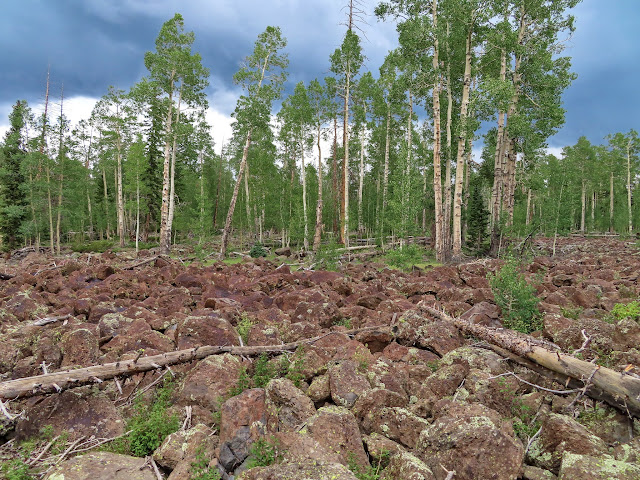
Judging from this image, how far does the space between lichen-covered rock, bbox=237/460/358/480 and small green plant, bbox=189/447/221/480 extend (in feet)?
1.20

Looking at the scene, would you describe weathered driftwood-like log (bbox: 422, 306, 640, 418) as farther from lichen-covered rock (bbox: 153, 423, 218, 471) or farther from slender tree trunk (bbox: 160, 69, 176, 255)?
slender tree trunk (bbox: 160, 69, 176, 255)

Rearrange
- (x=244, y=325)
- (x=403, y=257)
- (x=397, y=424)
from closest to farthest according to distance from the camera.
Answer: (x=397, y=424) < (x=244, y=325) < (x=403, y=257)

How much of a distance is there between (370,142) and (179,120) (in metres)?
21.7

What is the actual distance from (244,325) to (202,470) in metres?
3.57

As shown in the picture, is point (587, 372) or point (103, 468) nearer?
point (103, 468)

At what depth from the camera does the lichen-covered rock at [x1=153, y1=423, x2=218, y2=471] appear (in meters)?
3.15

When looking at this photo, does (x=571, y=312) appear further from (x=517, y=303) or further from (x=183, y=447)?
(x=183, y=447)

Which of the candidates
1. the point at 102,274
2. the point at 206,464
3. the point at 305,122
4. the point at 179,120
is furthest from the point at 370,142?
the point at 206,464

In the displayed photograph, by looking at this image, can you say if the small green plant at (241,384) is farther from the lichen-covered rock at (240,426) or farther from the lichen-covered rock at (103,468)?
the lichen-covered rock at (103,468)

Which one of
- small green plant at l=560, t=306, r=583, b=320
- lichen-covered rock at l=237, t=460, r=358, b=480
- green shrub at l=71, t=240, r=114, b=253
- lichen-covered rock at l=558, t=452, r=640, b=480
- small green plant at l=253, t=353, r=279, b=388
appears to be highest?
small green plant at l=560, t=306, r=583, b=320

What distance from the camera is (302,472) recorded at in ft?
8.45

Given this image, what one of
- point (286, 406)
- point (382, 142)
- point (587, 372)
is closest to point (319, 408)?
point (286, 406)

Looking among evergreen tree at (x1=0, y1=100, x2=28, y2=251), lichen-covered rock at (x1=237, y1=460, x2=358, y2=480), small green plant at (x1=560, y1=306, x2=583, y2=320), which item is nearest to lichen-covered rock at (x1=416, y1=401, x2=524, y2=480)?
lichen-covered rock at (x1=237, y1=460, x2=358, y2=480)

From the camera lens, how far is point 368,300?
27.6 ft
